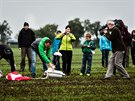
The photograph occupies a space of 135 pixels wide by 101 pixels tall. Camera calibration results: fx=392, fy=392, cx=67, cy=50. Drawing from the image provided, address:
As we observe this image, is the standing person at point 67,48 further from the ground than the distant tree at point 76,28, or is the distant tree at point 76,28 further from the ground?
the distant tree at point 76,28

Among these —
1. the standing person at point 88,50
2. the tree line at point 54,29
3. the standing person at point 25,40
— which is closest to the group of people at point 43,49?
the standing person at point 25,40

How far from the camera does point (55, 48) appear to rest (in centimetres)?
1780

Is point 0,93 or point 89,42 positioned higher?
point 89,42

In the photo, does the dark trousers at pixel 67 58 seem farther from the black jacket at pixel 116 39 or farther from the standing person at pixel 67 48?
the black jacket at pixel 116 39

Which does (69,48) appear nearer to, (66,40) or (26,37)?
(66,40)

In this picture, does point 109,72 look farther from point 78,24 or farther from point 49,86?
point 78,24

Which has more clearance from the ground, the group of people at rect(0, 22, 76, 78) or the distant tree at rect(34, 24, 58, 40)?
the distant tree at rect(34, 24, 58, 40)

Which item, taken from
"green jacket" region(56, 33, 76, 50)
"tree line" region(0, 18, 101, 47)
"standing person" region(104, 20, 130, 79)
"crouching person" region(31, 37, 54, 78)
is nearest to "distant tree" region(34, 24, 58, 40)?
"tree line" region(0, 18, 101, 47)

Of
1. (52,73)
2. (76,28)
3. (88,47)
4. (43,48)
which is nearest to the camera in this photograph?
(43,48)

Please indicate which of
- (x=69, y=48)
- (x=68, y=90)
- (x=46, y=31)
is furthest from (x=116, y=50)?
(x=46, y=31)

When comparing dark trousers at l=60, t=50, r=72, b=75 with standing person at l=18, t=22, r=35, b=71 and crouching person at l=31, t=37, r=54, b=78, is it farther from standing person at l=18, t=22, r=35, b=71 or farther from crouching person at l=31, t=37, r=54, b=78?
standing person at l=18, t=22, r=35, b=71

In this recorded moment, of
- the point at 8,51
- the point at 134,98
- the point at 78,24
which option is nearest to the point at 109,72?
the point at 8,51

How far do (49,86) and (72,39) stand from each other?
4470mm

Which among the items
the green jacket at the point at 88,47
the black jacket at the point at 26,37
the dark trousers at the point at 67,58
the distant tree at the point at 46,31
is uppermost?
the distant tree at the point at 46,31
